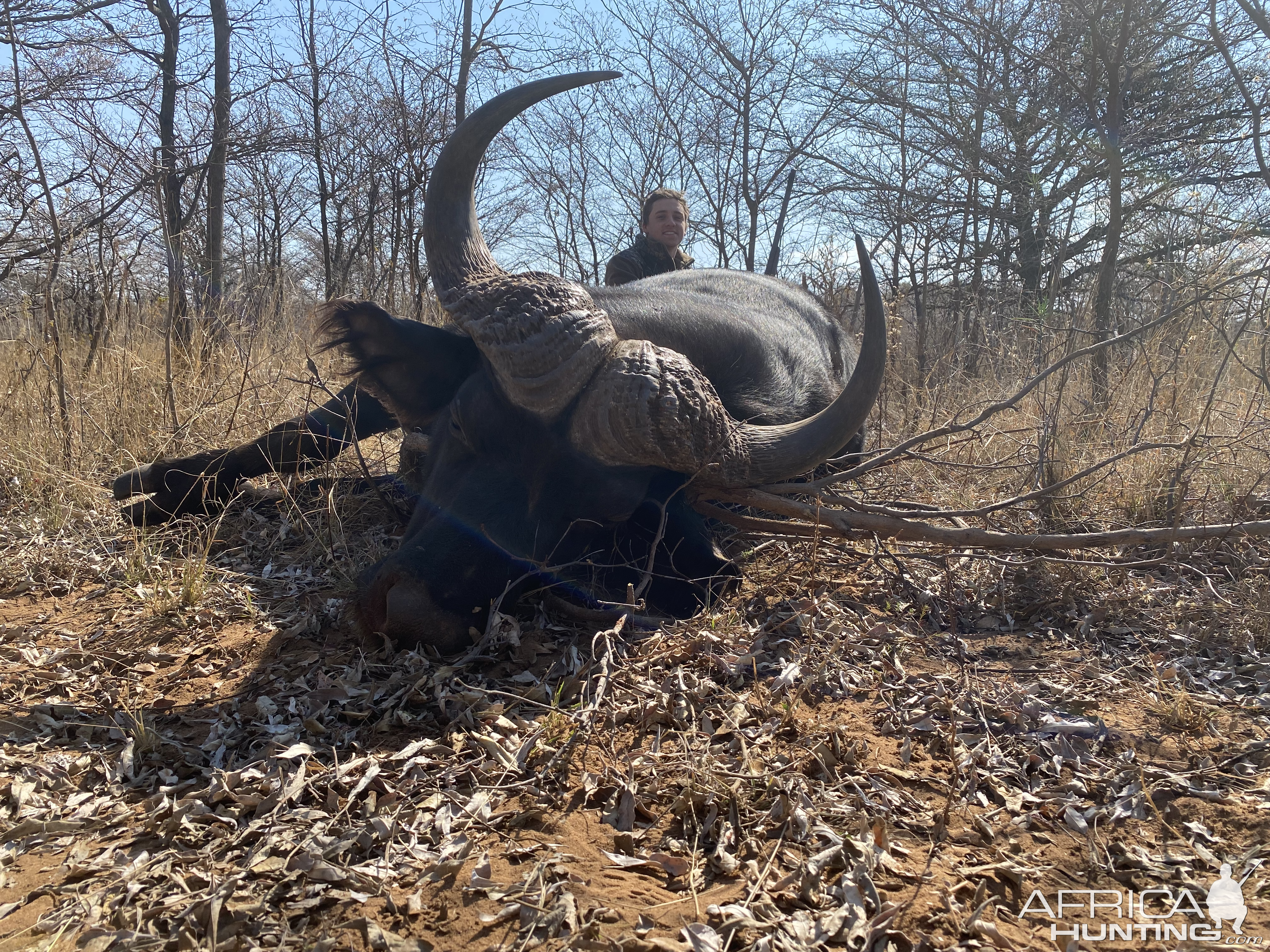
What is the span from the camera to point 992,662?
283cm

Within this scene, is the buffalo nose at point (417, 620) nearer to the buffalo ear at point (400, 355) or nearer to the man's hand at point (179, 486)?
the buffalo ear at point (400, 355)

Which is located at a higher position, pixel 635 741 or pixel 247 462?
pixel 247 462

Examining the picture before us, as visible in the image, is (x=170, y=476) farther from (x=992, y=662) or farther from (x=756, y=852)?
(x=992, y=662)

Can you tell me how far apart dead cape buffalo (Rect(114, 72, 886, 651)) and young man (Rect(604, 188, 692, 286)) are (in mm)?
3649

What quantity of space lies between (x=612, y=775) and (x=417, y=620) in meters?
0.86

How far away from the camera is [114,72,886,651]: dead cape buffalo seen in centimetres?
272

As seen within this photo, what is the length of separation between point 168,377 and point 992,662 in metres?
4.83

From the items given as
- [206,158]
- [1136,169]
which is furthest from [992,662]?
[1136,169]

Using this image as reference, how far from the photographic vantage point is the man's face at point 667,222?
23.3 ft

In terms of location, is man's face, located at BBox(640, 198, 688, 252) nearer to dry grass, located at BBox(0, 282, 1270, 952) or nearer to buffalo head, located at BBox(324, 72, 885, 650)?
buffalo head, located at BBox(324, 72, 885, 650)

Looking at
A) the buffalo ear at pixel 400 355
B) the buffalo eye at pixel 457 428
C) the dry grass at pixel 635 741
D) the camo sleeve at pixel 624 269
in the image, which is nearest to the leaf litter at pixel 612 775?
the dry grass at pixel 635 741

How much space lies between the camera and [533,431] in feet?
9.57

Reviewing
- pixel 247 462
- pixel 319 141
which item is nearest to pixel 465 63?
pixel 319 141

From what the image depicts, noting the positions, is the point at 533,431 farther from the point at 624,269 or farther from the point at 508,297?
the point at 624,269
